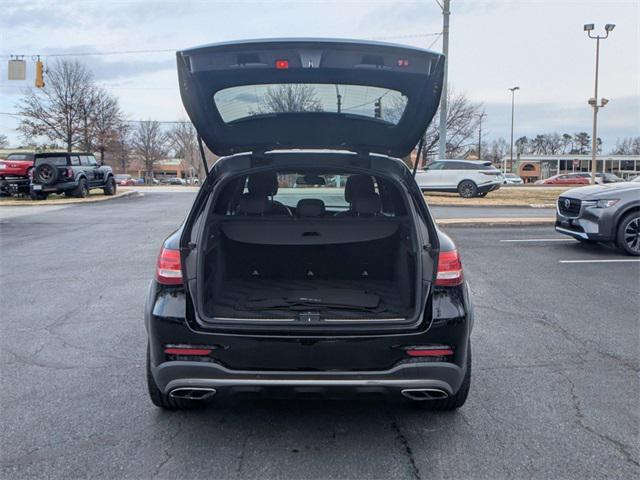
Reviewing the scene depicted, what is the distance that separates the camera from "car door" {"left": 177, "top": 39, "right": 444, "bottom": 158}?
3182 mm

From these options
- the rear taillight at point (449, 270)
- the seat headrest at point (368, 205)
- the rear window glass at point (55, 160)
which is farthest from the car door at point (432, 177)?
the rear taillight at point (449, 270)

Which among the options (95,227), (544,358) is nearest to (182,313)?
(544,358)

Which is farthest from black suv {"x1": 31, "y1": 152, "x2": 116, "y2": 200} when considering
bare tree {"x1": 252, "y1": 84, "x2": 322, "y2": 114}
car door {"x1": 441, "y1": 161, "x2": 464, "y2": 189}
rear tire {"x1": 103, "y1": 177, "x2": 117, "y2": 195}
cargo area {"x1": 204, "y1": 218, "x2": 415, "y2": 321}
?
bare tree {"x1": 252, "y1": 84, "x2": 322, "y2": 114}

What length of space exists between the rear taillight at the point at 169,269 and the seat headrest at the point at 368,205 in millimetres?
1402

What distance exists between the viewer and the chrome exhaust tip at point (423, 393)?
2.92 meters

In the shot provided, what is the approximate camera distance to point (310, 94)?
358cm

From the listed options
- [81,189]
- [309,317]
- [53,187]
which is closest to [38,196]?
[53,187]

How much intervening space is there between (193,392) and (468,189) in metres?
19.5

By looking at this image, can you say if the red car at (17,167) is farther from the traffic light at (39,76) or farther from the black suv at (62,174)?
the traffic light at (39,76)

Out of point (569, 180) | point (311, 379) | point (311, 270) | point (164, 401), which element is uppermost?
point (569, 180)

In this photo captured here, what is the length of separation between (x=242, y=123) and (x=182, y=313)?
1.39 metres

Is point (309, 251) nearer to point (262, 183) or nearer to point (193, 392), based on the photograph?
point (262, 183)

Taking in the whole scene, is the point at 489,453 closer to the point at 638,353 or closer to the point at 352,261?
the point at 352,261

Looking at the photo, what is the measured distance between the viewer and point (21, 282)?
724cm
